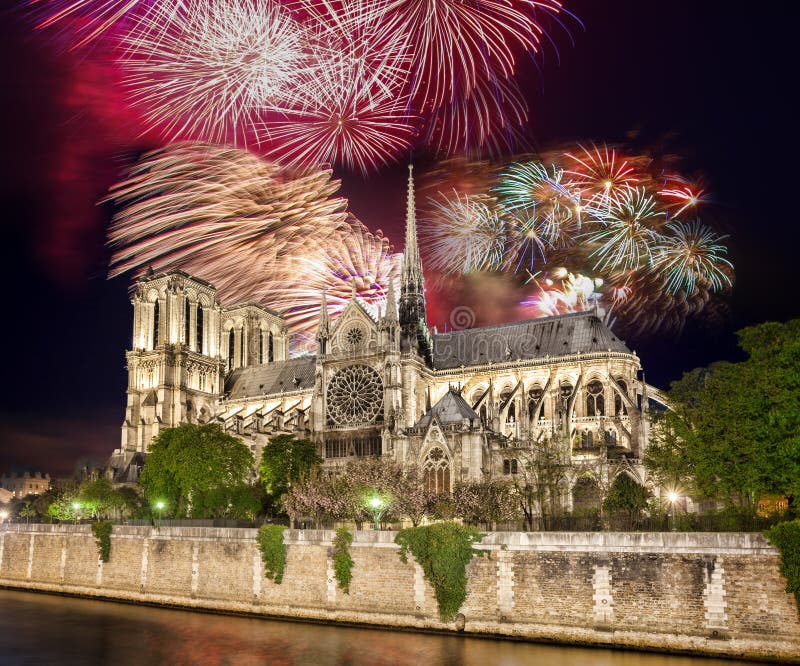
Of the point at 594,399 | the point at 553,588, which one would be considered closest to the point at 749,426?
the point at 553,588

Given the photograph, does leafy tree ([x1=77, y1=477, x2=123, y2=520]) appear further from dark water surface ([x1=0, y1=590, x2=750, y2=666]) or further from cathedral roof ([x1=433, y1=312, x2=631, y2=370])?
cathedral roof ([x1=433, y1=312, x2=631, y2=370])

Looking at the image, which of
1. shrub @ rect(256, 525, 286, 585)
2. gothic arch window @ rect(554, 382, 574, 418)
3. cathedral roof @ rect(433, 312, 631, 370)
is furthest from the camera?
cathedral roof @ rect(433, 312, 631, 370)

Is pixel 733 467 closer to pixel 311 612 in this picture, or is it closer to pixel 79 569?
pixel 311 612

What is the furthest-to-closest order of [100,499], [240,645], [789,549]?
[100,499]
[240,645]
[789,549]

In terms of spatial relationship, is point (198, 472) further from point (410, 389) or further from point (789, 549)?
point (789, 549)

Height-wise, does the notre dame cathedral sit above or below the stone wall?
above

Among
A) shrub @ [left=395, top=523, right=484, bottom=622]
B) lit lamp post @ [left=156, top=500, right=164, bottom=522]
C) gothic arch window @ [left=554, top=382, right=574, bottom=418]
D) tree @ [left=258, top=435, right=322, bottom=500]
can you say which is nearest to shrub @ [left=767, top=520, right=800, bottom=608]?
shrub @ [left=395, top=523, right=484, bottom=622]
